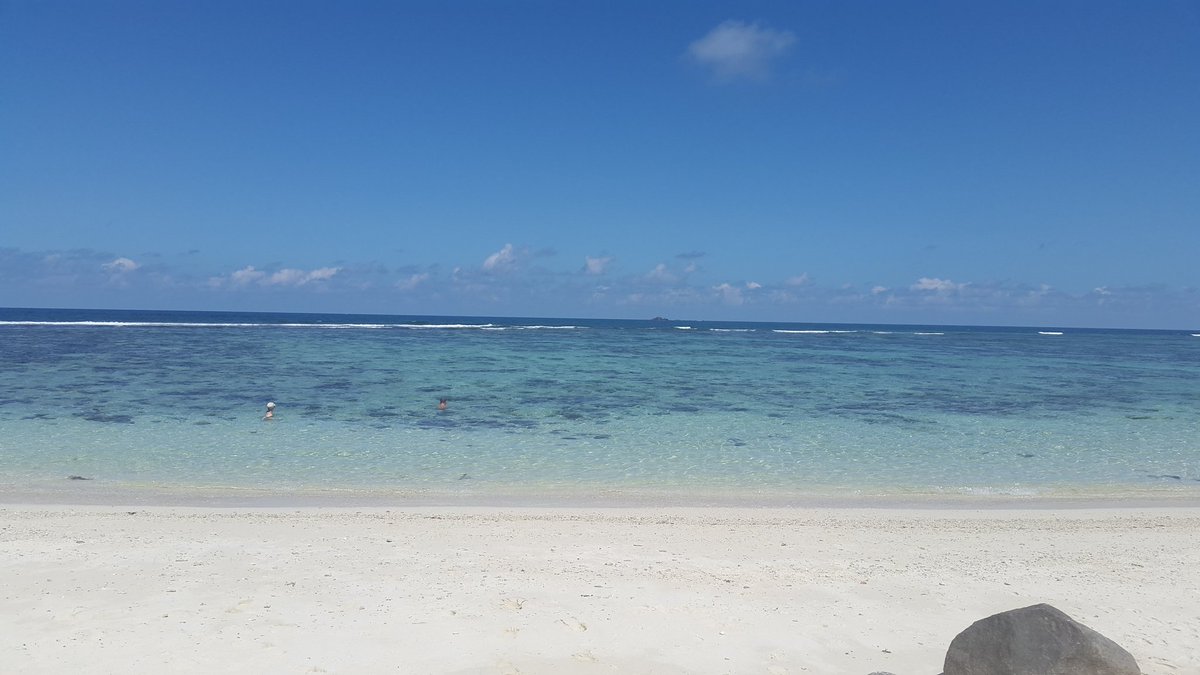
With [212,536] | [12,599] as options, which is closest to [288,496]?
[212,536]

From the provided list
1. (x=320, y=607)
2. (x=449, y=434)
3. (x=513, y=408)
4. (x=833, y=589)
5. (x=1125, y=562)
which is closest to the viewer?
(x=320, y=607)

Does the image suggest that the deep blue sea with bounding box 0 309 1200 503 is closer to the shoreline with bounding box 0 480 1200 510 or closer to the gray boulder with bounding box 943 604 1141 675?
the shoreline with bounding box 0 480 1200 510

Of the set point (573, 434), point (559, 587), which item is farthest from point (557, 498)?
point (573, 434)

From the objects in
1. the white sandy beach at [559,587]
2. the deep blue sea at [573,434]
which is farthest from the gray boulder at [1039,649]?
the deep blue sea at [573,434]

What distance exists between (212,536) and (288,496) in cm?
243

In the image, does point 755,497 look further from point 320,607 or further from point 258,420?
point 258,420

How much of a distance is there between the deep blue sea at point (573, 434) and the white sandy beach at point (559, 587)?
1866mm

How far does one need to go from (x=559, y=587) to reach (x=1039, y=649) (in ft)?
12.9

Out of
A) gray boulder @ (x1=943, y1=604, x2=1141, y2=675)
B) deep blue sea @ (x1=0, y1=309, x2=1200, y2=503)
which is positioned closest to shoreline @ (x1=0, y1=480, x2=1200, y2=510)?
deep blue sea @ (x1=0, y1=309, x2=1200, y2=503)

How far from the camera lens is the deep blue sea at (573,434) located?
1190cm

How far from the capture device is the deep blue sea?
39.0 feet

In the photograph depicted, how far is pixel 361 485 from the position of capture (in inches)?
459

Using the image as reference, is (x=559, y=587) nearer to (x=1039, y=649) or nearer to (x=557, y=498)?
(x=1039, y=649)

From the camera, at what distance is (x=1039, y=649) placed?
173 inches
